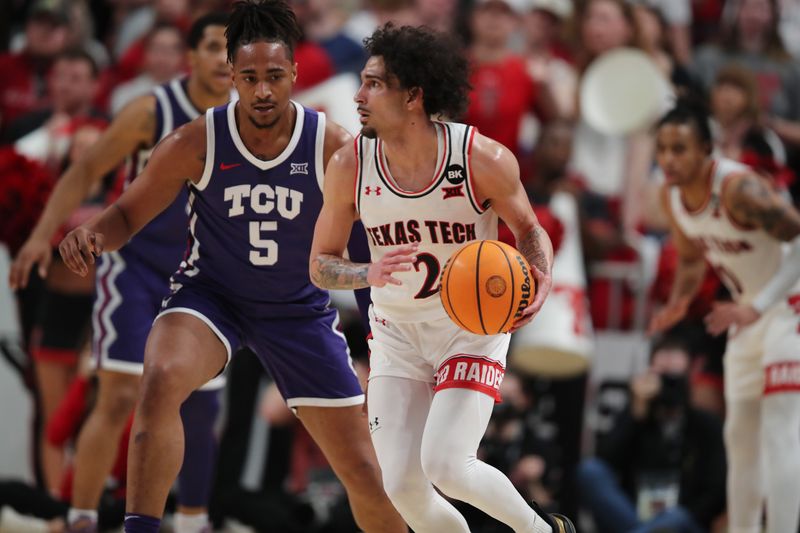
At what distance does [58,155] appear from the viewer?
31.9 feet

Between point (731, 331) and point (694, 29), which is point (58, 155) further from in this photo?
point (694, 29)

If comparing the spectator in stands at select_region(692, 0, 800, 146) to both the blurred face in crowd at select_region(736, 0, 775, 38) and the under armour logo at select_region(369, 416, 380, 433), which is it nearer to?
the blurred face in crowd at select_region(736, 0, 775, 38)

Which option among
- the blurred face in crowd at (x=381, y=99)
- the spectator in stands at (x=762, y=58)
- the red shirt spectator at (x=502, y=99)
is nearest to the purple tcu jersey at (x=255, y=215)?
the blurred face in crowd at (x=381, y=99)

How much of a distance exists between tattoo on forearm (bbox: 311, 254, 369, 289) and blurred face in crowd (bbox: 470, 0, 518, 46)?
5295 mm

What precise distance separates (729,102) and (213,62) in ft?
14.1

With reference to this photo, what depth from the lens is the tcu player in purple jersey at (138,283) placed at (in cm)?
674

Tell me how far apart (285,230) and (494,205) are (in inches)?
39.9

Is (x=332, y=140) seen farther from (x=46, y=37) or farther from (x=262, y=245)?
(x=46, y=37)

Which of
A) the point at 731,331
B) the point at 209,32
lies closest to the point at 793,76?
the point at 731,331

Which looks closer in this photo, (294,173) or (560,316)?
(294,173)

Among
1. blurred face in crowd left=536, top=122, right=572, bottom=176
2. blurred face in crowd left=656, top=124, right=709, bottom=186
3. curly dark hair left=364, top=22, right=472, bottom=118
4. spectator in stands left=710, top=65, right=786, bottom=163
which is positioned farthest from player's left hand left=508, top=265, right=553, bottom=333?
blurred face in crowd left=536, top=122, right=572, bottom=176

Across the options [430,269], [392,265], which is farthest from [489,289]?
[430,269]

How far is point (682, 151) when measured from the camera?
708 cm

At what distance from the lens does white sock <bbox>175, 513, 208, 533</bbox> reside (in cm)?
682
